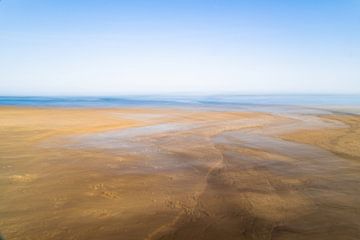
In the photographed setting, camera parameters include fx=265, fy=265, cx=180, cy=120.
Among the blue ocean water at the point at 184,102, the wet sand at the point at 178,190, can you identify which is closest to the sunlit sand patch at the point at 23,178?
the wet sand at the point at 178,190

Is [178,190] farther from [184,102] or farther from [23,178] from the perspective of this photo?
[184,102]

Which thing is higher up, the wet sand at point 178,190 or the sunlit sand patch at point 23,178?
the sunlit sand patch at point 23,178

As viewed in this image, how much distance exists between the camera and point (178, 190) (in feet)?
19.6

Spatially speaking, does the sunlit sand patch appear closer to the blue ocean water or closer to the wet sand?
the wet sand

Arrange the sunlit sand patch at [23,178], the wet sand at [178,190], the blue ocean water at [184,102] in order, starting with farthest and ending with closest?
the blue ocean water at [184,102], the sunlit sand patch at [23,178], the wet sand at [178,190]

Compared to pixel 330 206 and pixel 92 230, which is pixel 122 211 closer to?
pixel 92 230

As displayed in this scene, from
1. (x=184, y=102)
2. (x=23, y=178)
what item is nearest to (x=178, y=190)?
(x=23, y=178)

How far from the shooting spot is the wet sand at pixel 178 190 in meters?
4.32

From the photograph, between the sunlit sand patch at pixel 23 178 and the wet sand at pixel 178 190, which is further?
the sunlit sand patch at pixel 23 178

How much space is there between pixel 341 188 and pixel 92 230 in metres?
5.52

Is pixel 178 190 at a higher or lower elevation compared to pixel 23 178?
lower

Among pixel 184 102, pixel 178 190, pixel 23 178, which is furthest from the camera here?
pixel 184 102

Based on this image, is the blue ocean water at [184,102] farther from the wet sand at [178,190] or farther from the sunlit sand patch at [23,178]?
the sunlit sand patch at [23,178]

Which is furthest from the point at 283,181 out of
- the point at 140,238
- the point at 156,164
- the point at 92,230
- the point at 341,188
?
the point at 92,230
